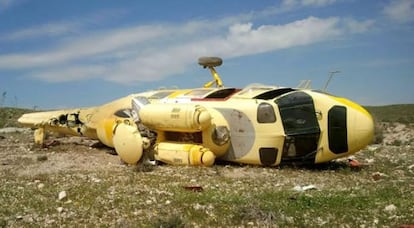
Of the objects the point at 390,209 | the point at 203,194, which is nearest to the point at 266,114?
the point at 203,194

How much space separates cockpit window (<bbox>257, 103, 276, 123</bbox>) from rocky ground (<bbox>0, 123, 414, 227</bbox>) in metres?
1.72

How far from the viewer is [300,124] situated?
677 inches

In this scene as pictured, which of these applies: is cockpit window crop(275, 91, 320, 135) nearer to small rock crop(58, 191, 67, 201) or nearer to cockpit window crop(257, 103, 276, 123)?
cockpit window crop(257, 103, 276, 123)

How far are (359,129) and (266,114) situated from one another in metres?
3.15

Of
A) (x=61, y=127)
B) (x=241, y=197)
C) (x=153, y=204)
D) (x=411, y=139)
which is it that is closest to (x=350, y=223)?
(x=241, y=197)

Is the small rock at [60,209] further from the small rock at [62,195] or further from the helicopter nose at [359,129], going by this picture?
the helicopter nose at [359,129]

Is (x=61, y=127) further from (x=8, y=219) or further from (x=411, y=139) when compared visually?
(x=411, y=139)

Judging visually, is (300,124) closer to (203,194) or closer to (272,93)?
(272,93)

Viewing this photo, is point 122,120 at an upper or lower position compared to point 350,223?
upper

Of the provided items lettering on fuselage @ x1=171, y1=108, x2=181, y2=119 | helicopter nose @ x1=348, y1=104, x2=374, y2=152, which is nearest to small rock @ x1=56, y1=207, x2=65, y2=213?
lettering on fuselage @ x1=171, y1=108, x2=181, y2=119

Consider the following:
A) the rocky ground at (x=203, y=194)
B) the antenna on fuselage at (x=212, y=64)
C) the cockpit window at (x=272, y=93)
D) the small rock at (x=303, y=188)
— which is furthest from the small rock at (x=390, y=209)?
the antenna on fuselage at (x=212, y=64)

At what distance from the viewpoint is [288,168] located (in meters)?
18.0

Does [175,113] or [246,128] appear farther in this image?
[175,113]

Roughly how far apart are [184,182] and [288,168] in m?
4.48
